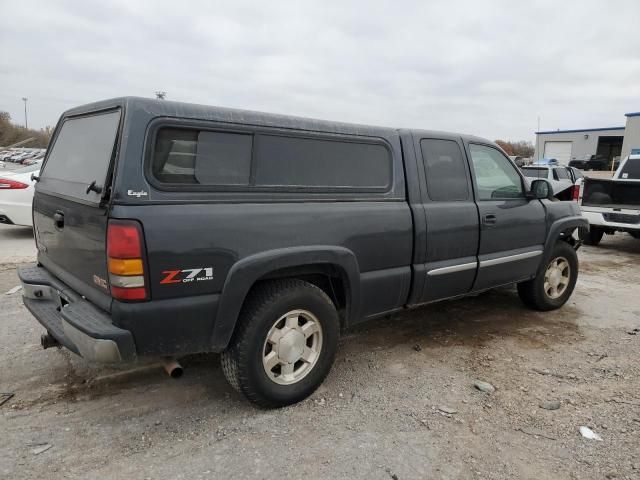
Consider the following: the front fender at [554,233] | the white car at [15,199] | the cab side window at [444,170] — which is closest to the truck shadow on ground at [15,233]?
the white car at [15,199]

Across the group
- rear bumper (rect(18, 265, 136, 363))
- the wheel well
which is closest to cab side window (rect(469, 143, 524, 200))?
the wheel well

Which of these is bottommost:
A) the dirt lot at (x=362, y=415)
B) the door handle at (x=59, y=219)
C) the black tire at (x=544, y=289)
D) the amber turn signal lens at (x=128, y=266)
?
the dirt lot at (x=362, y=415)

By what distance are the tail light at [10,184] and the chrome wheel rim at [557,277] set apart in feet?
27.1

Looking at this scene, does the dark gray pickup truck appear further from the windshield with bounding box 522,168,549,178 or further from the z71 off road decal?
the windshield with bounding box 522,168,549,178

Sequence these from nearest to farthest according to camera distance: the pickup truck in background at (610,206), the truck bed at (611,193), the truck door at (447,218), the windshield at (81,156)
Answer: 1. the windshield at (81,156)
2. the truck door at (447,218)
3. the pickup truck in background at (610,206)
4. the truck bed at (611,193)

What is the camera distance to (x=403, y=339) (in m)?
4.41

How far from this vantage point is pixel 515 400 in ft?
10.9

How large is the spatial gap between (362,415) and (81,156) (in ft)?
8.27

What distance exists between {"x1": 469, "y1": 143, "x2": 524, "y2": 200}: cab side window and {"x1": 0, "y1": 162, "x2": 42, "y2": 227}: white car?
727cm

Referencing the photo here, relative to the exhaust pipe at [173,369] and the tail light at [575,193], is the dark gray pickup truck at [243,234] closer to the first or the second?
the exhaust pipe at [173,369]

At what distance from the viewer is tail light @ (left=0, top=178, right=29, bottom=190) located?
26.5 ft

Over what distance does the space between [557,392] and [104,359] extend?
307 cm

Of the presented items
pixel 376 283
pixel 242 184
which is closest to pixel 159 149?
pixel 242 184

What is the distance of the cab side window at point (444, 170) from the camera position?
3873 mm
